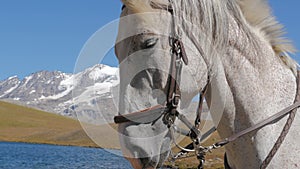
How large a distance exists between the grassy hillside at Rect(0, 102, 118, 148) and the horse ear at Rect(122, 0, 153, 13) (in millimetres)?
97522

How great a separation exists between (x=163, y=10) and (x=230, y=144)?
1.20 metres

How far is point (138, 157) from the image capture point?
314cm

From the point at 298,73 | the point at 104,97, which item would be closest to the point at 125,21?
the point at 104,97

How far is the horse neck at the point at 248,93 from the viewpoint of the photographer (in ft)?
11.5

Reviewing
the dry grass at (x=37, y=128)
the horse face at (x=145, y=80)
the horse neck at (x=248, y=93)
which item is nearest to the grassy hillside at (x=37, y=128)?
the dry grass at (x=37, y=128)

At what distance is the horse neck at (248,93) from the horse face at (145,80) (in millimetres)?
408

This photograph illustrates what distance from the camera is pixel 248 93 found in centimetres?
357

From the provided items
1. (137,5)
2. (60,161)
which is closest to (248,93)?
(137,5)

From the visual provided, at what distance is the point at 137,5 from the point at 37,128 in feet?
495

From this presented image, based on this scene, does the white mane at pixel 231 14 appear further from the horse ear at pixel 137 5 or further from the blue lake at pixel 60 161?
the blue lake at pixel 60 161

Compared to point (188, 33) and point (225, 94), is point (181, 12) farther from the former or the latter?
point (225, 94)

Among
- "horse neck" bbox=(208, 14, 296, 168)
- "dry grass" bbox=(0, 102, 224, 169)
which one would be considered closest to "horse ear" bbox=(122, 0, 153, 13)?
"horse neck" bbox=(208, 14, 296, 168)

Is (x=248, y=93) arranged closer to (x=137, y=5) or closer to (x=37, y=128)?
(x=137, y=5)

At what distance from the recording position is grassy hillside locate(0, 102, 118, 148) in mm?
122019
